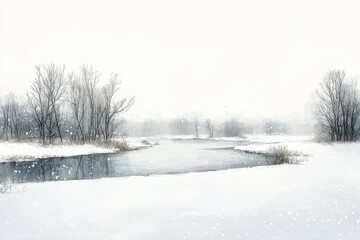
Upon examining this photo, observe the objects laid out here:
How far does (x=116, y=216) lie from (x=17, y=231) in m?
2.28

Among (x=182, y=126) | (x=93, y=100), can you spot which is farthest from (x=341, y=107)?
(x=182, y=126)

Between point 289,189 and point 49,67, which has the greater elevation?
point 49,67

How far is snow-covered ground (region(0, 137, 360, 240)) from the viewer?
7.76 m

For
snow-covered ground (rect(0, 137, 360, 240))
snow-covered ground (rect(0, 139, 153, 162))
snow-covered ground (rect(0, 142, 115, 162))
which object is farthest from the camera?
snow-covered ground (rect(0, 142, 115, 162))

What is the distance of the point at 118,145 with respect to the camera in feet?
149

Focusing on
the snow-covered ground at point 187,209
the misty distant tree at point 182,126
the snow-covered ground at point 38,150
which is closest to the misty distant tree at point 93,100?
the snow-covered ground at point 38,150

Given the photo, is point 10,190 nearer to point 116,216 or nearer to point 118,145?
point 116,216

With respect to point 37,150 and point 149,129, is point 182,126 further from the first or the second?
point 37,150

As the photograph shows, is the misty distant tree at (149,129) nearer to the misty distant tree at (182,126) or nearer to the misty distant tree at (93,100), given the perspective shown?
the misty distant tree at (182,126)

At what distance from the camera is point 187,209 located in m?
→ 10.1

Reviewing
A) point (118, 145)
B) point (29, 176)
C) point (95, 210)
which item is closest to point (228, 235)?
point (95, 210)

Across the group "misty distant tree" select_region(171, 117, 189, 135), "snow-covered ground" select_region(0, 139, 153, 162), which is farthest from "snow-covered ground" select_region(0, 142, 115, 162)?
"misty distant tree" select_region(171, 117, 189, 135)

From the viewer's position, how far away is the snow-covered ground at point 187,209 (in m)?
7.76

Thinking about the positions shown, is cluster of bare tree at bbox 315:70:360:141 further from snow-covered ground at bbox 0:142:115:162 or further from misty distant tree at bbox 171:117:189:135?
misty distant tree at bbox 171:117:189:135
